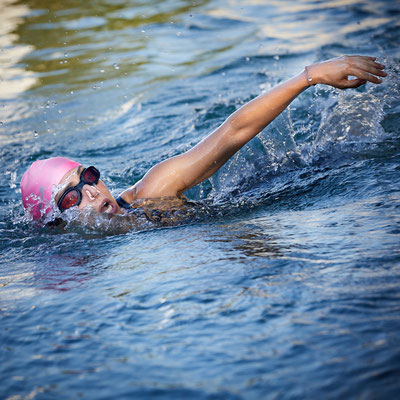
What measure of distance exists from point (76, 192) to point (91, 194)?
11cm

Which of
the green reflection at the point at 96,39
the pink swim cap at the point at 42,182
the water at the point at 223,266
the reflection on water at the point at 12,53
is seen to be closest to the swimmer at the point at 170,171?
the pink swim cap at the point at 42,182

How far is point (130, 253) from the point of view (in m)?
3.32

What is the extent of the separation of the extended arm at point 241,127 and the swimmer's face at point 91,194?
0.87 feet

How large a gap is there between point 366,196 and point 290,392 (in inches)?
76.8

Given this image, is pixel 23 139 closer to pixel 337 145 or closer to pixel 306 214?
pixel 337 145

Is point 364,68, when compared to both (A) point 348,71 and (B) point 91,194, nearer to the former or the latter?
(A) point 348,71

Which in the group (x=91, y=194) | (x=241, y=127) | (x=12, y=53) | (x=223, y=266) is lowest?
(x=223, y=266)

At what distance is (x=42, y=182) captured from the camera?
3.97 meters

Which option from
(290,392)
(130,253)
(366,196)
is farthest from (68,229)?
(290,392)

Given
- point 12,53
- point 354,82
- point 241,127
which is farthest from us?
point 12,53

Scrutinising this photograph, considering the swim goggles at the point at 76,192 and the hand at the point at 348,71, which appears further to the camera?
Result: the swim goggles at the point at 76,192

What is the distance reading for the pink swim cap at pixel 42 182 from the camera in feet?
12.9

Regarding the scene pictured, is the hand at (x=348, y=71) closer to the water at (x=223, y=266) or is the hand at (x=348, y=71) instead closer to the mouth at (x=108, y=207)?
the water at (x=223, y=266)

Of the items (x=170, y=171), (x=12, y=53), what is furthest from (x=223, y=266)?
(x=12, y=53)
